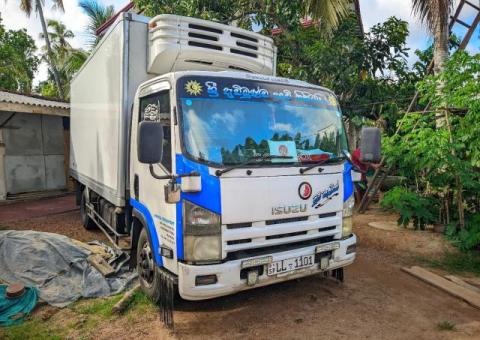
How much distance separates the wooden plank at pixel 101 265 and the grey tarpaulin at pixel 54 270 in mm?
53

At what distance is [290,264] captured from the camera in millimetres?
3447

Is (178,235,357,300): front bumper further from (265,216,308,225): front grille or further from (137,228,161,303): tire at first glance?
(137,228,161,303): tire

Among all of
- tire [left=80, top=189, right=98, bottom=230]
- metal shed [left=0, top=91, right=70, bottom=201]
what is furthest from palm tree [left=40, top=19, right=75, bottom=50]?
tire [left=80, top=189, right=98, bottom=230]

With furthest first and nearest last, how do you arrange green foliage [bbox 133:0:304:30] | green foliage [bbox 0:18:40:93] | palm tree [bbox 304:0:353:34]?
green foliage [bbox 0:18:40:93]
green foliage [bbox 133:0:304:30]
palm tree [bbox 304:0:353:34]

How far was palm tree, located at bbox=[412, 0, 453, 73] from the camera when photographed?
23.1ft

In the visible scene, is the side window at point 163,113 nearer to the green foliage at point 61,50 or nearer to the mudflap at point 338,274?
the mudflap at point 338,274

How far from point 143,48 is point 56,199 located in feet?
30.5

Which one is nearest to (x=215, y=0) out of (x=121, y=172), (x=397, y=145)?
(x=397, y=145)

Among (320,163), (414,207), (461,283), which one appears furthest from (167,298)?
(414,207)

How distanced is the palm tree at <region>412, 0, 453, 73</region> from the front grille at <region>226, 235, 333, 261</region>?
4.99 meters

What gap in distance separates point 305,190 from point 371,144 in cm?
97

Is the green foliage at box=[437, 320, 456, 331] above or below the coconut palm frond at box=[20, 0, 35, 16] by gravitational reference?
below

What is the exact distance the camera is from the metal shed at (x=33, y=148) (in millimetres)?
11578

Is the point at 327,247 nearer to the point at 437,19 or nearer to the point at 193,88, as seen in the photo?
the point at 193,88
